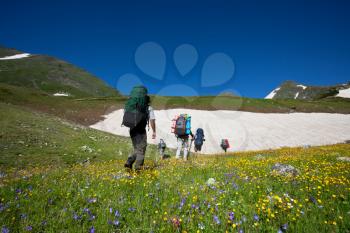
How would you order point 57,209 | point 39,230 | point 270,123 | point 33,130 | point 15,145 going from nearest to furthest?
1. point 39,230
2. point 57,209
3. point 15,145
4. point 33,130
5. point 270,123

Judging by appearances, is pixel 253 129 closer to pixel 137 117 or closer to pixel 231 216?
pixel 137 117

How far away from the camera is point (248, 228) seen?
346 cm

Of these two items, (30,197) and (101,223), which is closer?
(101,223)

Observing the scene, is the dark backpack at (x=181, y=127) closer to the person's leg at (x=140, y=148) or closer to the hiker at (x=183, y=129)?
the hiker at (x=183, y=129)

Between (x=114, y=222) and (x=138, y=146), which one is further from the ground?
(x=138, y=146)

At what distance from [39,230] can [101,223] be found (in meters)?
0.88

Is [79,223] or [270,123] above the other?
[270,123]

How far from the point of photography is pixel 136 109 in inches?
337

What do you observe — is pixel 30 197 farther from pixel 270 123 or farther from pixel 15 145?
pixel 270 123

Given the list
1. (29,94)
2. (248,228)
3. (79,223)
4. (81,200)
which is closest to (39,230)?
(79,223)

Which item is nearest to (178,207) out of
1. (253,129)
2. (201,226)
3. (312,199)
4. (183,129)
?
(201,226)

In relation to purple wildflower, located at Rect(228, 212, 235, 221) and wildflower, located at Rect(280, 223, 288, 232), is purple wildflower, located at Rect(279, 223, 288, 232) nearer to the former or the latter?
wildflower, located at Rect(280, 223, 288, 232)

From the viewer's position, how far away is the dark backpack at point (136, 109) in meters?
8.46

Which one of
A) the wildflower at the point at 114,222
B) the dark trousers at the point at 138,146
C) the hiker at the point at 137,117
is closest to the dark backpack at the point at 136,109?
the hiker at the point at 137,117
